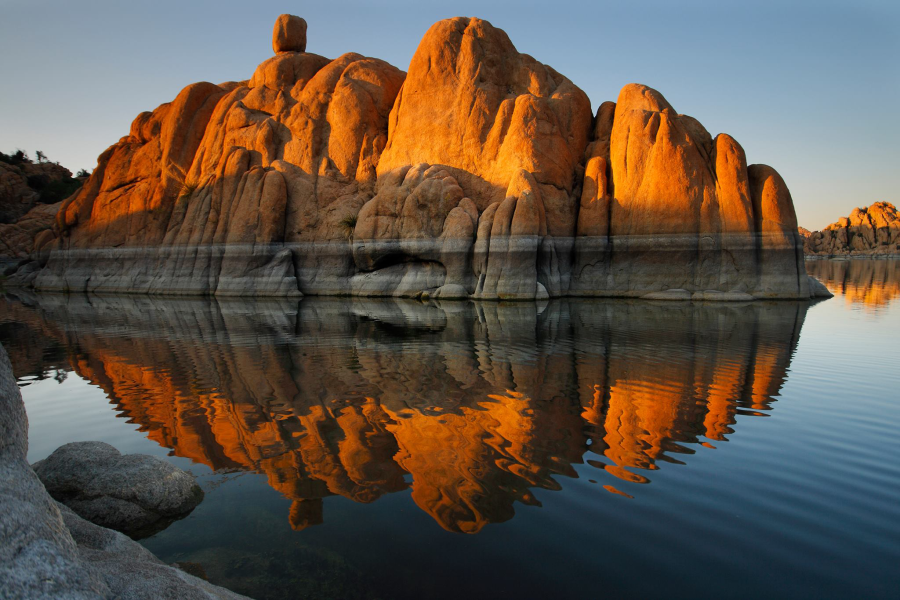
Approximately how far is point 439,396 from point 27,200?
7936cm

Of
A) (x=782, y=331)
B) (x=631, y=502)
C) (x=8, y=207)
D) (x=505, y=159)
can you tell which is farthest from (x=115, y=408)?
(x=8, y=207)

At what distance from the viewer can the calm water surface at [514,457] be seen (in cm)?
389

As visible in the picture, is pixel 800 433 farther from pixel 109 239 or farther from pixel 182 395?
pixel 109 239

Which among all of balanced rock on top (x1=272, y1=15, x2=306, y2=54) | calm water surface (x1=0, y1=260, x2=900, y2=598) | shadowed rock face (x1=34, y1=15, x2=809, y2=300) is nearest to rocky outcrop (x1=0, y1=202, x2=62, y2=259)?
shadowed rock face (x1=34, y1=15, x2=809, y2=300)

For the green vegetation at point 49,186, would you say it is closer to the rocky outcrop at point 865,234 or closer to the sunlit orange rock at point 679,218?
the sunlit orange rock at point 679,218

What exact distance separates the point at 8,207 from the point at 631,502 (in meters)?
81.3

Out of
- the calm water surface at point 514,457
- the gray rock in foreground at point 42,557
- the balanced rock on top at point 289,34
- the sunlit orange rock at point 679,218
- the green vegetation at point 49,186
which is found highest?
the balanced rock on top at point 289,34

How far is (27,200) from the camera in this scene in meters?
66.8

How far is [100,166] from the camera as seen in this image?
150 feet

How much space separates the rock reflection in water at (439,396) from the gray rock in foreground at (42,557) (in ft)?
6.11

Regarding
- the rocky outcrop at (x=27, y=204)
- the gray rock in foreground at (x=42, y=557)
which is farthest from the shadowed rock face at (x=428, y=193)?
the gray rock in foreground at (x=42, y=557)

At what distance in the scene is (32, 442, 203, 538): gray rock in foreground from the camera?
15.2 feet

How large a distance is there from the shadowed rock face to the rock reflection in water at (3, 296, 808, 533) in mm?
10532

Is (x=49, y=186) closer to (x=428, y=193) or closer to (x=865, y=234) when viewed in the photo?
(x=428, y=193)
